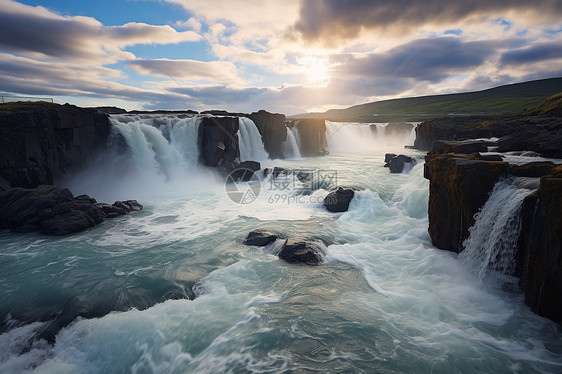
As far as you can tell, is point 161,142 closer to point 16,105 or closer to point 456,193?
point 16,105

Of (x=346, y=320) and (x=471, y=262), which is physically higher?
(x=471, y=262)

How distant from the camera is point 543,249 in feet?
23.5

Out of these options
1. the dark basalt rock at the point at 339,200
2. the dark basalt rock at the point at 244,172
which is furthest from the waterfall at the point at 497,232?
the dark basalt rock at the point at 244,172

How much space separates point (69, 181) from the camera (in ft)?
73.9

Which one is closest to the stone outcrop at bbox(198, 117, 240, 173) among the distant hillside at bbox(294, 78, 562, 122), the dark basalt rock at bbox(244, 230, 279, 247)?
the dark basalt rock at bbox(244, 230, 279, 247)

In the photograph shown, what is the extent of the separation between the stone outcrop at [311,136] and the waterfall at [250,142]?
1121 cm

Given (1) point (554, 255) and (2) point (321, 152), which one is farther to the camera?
(2) point (321, 152)

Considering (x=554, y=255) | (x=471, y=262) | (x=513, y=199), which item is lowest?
(x=471, y=262)

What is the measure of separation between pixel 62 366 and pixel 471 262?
11.8 metres

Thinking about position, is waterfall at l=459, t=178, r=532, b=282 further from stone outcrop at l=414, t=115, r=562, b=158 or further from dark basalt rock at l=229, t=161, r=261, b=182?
dark basalt rock at l=229, t=161, r=261, b=182

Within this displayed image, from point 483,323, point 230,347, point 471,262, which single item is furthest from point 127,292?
point 471,262

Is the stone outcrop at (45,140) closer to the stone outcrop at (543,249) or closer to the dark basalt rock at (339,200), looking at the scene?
the dark basalt rock at (339,200)

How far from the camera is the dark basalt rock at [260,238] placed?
1315 cm

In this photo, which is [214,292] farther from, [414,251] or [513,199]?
[513,199]
